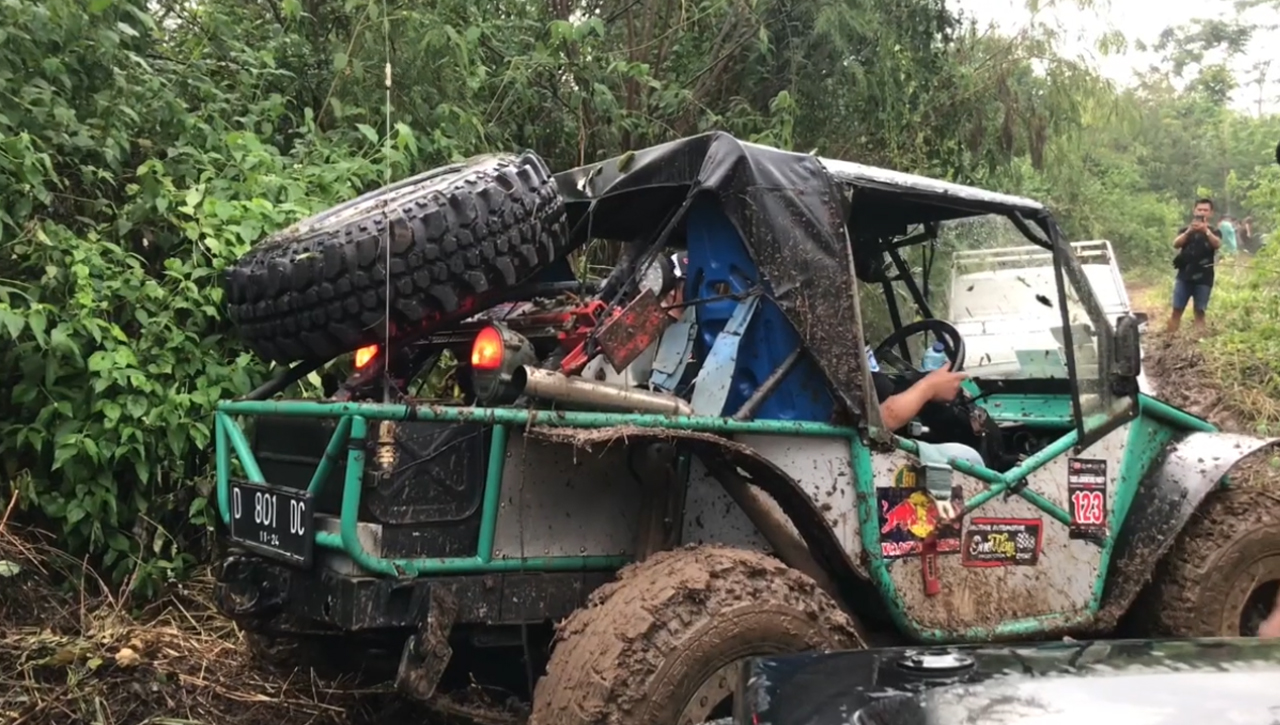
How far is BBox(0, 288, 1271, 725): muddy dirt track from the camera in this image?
4078 mm

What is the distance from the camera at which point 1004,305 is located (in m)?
5.33

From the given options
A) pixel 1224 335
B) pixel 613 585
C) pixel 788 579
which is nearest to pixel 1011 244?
pixel 788 579

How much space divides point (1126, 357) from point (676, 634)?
2538mm

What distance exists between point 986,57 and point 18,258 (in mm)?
8143

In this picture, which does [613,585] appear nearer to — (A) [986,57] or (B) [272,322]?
(B) [272,322]

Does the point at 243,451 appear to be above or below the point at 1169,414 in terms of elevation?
below

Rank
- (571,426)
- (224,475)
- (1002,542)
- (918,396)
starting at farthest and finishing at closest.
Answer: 1. (918,396)
2. (1002,542)
3. (224,475)
4. (571,426)

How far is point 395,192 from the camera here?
3.87m

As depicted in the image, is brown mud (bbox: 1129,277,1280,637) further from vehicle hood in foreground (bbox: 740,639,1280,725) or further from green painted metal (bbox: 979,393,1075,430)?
vehicle hood in foreground (bbox: 740,639,1280,725)

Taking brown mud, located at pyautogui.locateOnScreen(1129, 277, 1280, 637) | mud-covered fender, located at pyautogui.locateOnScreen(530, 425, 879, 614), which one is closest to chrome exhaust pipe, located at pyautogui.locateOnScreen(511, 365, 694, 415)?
mud-covered fender, located at pyautogui.locateOnScreen(530, 425, 879, 614)

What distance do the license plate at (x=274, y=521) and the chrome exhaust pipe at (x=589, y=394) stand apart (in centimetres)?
74

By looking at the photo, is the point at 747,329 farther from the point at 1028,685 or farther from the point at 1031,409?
the point at 1031,409

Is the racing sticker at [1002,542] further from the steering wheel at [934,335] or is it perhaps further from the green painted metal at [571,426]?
the steering wheel at [934,335]

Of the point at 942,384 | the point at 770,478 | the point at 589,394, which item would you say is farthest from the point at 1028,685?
the point at 942,384
